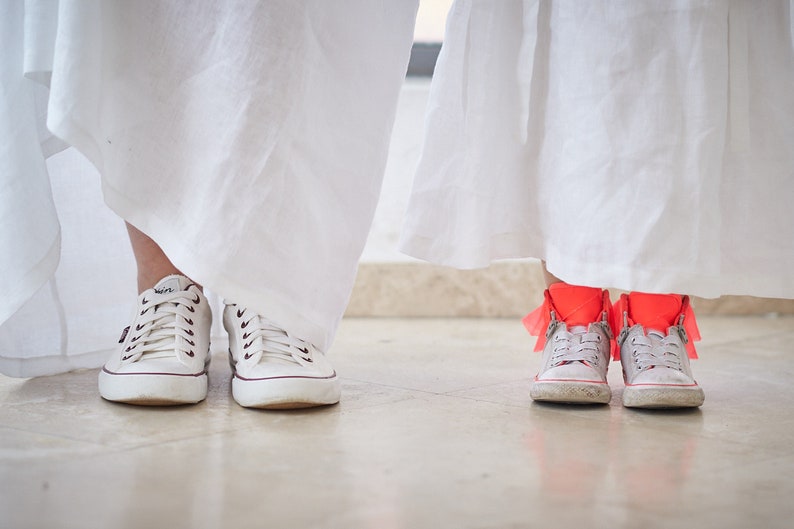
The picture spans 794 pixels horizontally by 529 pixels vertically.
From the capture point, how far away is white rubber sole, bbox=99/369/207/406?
92 centimetres

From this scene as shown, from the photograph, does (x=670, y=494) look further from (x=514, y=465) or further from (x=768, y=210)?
(x=768, y=210)

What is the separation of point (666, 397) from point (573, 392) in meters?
0.10

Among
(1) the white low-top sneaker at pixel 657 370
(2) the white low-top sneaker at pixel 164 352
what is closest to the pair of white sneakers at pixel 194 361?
(2) the white low-top sneaker at pixel 164 352

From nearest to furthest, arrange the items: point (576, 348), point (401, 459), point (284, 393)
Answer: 1. point (401, 459)
2. point (284, 393)
3. point (576, 348)

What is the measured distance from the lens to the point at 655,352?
102 centimetres

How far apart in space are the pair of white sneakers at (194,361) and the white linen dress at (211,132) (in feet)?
0.13

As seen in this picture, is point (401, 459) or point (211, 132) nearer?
point (401, 459)

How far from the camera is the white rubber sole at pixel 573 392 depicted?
0.98 meters

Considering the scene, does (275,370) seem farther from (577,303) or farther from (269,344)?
(577,303)

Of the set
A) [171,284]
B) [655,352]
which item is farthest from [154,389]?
[655,352]

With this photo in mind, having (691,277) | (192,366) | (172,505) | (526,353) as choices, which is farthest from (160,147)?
(526,353)

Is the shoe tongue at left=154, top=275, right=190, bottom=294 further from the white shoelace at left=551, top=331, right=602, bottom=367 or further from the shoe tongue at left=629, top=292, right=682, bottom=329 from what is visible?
the shoe tongue at left=629, top=292, right=682, bottom=329

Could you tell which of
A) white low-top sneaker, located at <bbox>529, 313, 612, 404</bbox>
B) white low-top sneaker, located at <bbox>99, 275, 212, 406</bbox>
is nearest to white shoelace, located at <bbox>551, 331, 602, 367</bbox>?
white low-top sneaker, located at <bbox>529, 313, 612, 404</bbox>

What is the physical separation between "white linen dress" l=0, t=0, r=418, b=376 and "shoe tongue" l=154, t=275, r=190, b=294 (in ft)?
0.36
